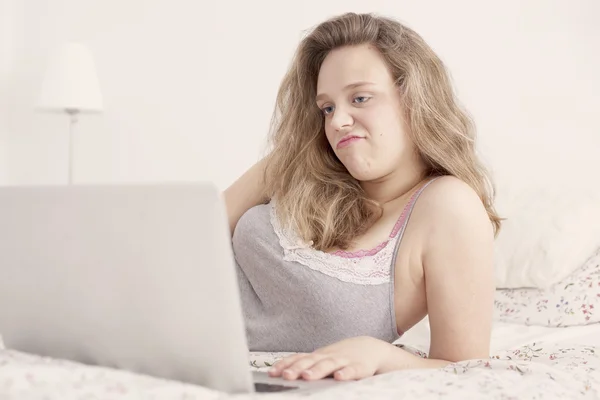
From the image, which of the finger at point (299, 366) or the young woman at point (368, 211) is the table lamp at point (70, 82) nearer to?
the young woman at point (368, 211)

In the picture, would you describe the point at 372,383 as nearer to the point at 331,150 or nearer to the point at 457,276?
the point at 457,276

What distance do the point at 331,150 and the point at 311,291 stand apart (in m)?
0.38

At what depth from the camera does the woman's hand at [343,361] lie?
92 centimetres

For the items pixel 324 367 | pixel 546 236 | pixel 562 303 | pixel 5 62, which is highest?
pixel 5 62

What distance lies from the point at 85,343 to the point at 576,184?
5.60ft

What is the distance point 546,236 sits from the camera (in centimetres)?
194

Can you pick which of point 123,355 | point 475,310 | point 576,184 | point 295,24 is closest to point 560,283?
point 576,184

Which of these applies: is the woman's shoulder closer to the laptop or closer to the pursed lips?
the pursed lips

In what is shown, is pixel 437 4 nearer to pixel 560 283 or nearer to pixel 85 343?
pixel 560 283

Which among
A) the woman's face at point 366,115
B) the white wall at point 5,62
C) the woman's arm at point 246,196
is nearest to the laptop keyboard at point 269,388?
the woman's face at point 366,115

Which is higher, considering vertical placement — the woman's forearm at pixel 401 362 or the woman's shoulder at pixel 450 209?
the woman's shoulder at pixel 450 209

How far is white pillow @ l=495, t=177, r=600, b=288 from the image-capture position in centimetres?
189

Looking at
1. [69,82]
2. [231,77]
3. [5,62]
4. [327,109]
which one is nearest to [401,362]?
[327,109]

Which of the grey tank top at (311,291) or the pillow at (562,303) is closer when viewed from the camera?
the grey tank top at (311,291)
